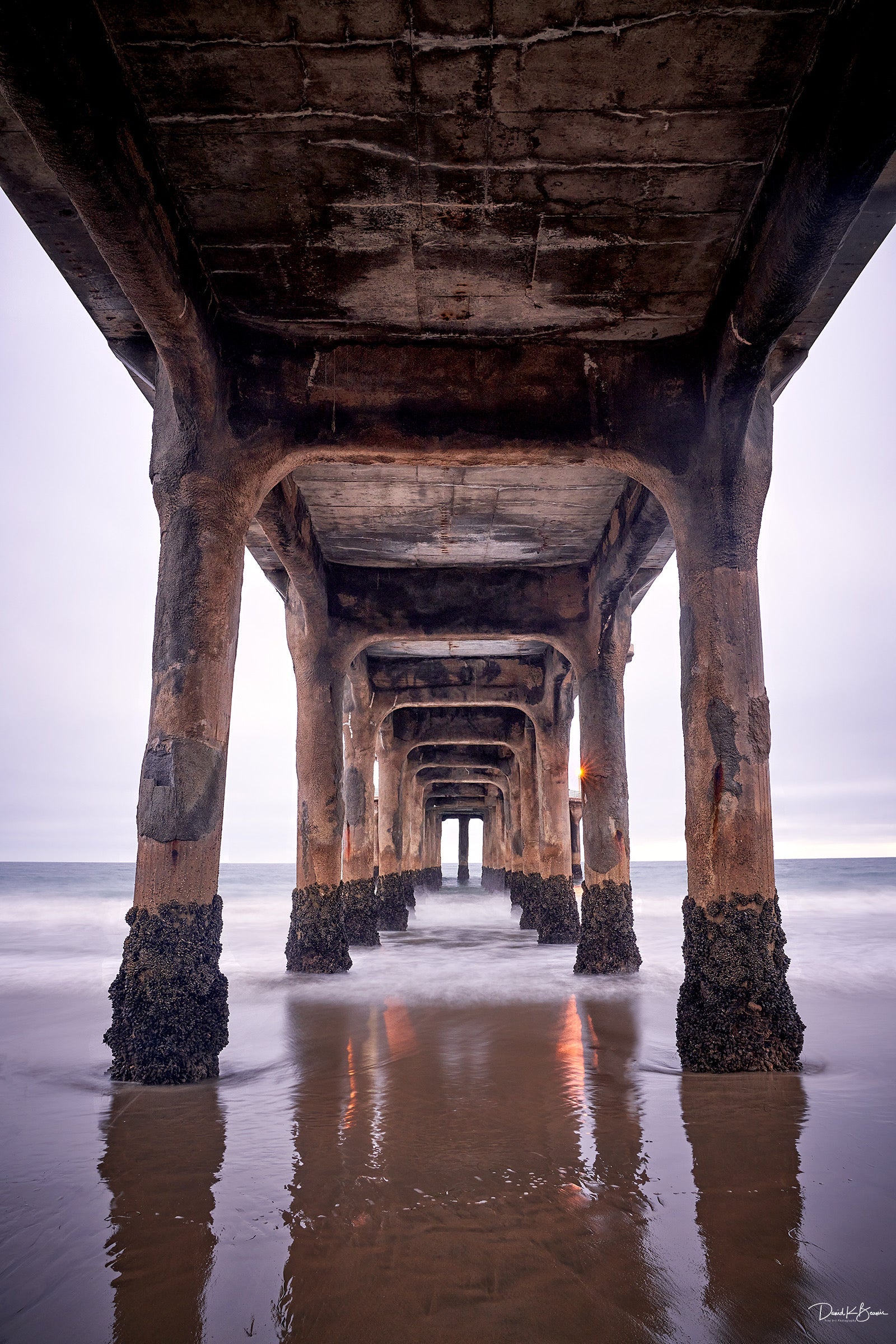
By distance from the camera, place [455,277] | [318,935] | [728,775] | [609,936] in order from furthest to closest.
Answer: [318,935], [609,936], [455,277], [728,775]

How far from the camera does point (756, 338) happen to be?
5062 mm

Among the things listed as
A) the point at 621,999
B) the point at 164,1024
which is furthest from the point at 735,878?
the point at 164,1024

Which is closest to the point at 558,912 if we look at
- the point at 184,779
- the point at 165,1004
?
the point at 165,1004

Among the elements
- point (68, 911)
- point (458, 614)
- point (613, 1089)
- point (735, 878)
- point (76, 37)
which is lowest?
point (68, 911)

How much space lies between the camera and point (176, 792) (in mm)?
4875

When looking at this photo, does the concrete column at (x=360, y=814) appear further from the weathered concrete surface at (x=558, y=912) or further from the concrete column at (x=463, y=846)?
the concrete column at (x=463, y=846)

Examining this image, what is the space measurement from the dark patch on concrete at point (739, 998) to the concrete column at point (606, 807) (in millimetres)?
4073

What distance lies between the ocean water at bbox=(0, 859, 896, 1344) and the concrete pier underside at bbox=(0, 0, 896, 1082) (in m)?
0.66

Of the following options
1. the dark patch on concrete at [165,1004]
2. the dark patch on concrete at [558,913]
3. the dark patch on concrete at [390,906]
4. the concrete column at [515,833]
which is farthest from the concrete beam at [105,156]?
the concrete column at [515,833]

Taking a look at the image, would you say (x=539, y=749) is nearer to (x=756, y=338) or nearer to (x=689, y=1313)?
Answer: (x=756, y=338)

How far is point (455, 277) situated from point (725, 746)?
350 centimetres

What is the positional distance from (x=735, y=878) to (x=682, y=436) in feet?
10.1

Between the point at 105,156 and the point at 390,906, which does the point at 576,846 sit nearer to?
the point at 390,906

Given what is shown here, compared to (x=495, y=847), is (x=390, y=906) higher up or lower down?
lower down
